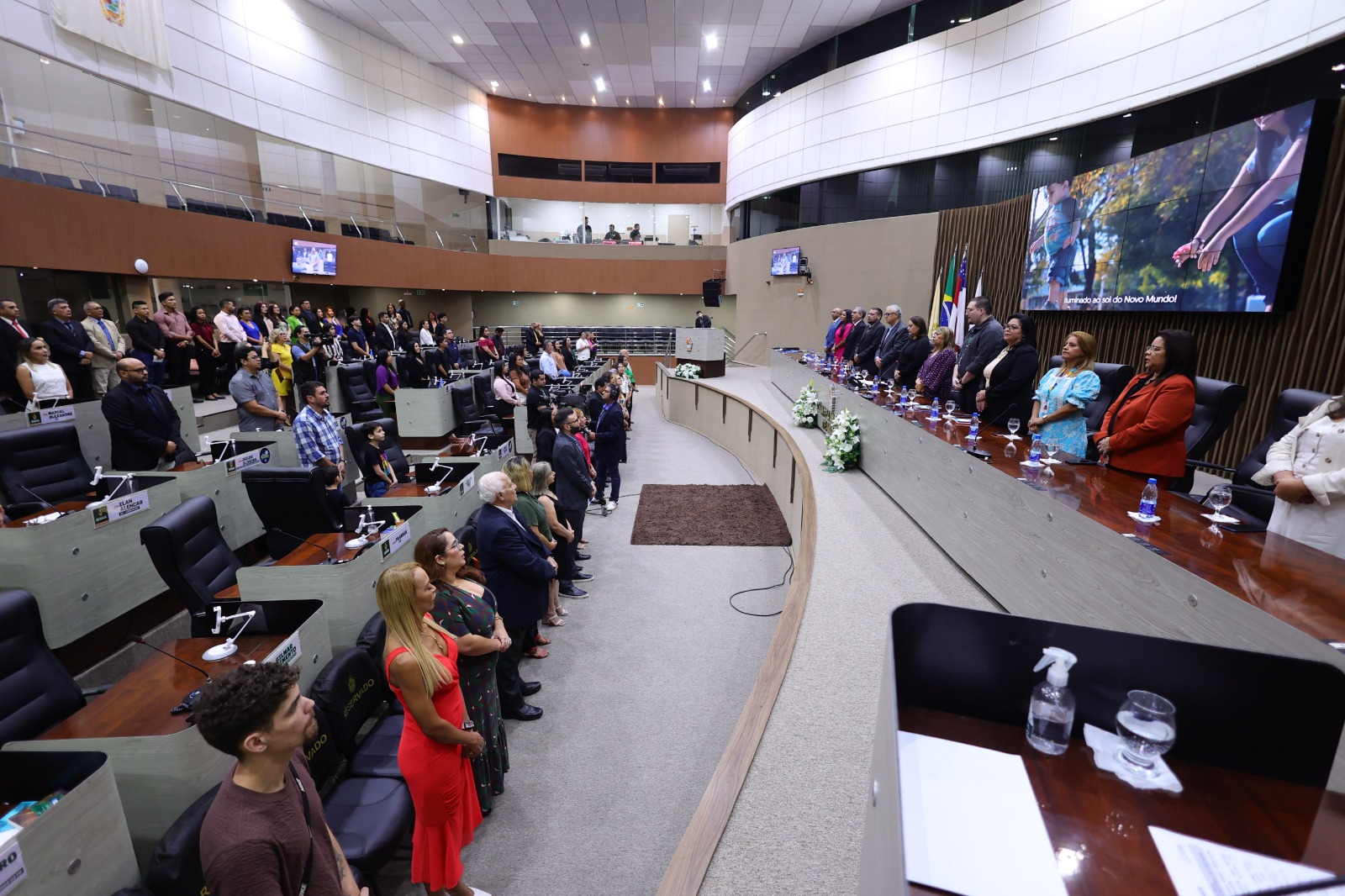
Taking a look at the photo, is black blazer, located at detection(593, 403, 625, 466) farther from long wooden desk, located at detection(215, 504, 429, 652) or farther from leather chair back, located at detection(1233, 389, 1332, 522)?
leather chair back, located at detection(1233, 389, 1332, 522)

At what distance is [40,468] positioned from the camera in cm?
415

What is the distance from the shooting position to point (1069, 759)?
1.14 m

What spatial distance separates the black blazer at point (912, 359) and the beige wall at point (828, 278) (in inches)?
229

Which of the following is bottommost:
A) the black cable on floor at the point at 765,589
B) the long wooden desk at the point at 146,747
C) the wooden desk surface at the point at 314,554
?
the black cable on floor at the point at 765,589

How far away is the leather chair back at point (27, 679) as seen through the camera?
2.26m

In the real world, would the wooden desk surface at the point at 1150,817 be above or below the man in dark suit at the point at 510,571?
above

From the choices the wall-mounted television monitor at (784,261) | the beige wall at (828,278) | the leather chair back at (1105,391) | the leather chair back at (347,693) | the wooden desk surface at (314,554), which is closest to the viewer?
the leather chair back at (347,693)

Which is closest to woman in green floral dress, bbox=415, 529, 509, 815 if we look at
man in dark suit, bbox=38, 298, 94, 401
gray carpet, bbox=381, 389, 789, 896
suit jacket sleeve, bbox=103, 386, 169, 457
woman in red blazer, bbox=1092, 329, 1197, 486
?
gray carpet, bbox=381, 389, 789, 896

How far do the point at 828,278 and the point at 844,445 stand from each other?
895 centimetres

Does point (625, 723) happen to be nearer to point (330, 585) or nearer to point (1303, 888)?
point (330, 585)

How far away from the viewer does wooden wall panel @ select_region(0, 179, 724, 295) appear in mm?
7480

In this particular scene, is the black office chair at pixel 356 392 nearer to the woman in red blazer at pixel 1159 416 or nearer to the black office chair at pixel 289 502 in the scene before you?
the black office chair at pixel 289 502

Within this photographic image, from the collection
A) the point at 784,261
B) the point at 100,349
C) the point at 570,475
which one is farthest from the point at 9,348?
the point at 784,261

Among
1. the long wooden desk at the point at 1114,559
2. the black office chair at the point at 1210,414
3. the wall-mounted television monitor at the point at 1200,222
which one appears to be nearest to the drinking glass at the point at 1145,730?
the long wooden desk at the point at 1114,559
